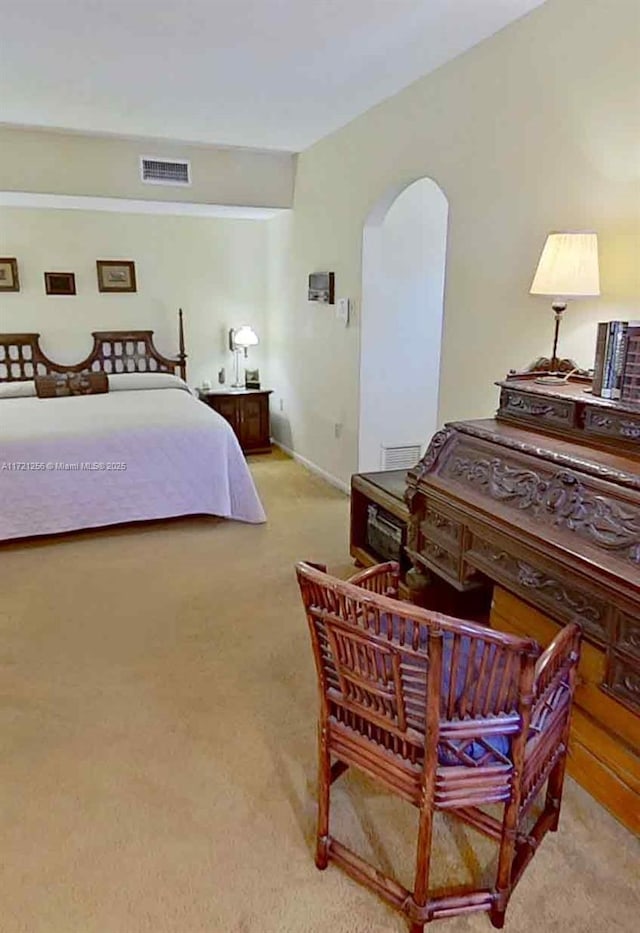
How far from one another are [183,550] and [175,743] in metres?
1.71

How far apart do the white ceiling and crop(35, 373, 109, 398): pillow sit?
179cm

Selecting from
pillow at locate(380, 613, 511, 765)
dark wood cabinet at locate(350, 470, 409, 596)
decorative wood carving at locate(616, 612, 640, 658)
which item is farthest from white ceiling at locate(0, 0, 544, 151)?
pillow at locate(380, 613, 511, 765)

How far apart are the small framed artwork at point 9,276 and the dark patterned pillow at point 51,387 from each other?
919 millimetres

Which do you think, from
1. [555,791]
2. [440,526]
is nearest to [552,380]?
[440,526]

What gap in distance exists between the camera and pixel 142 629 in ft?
9.42

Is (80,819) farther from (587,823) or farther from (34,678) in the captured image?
(587,823)

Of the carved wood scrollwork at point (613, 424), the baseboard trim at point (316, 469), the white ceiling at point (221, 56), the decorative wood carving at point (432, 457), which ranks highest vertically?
the white ceiling at point (221, 56)

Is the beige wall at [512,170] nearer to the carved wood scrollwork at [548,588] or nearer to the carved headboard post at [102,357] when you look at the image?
the carved wood scrollwork at [548,588]

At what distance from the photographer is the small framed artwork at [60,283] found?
18.0ft

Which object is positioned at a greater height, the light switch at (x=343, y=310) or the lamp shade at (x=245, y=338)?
the light switch at (x=343, y=310)

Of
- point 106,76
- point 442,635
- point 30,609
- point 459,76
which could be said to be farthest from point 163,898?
point 106,76

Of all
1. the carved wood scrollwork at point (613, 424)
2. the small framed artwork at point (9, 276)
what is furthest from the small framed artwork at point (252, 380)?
the carved wood scrollwork at point (613, 424)

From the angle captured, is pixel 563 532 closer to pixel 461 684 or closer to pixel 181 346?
pixel 461 684

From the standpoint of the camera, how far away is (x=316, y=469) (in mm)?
5426
